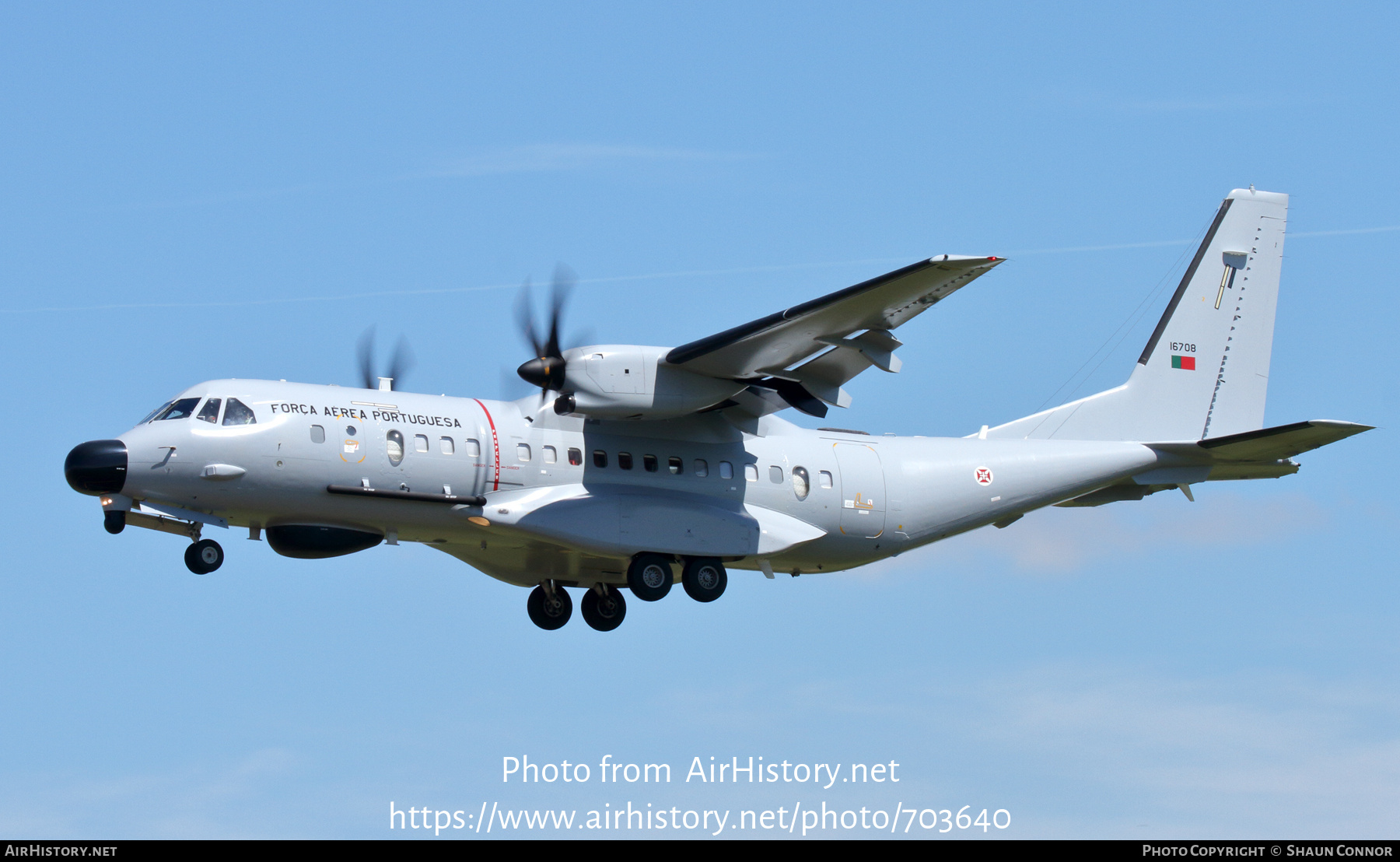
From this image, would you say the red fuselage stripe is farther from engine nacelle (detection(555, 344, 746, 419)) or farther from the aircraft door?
the aircraft door

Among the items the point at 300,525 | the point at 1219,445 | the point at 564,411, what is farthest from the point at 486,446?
the point at 1219,445

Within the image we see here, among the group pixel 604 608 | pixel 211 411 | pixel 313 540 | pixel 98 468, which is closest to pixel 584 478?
pixel 604 608

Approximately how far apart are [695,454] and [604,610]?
114 inches

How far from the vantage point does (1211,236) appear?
23.6m

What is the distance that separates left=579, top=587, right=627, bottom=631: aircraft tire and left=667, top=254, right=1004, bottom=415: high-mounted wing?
3.95 m

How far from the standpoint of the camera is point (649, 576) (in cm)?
1977

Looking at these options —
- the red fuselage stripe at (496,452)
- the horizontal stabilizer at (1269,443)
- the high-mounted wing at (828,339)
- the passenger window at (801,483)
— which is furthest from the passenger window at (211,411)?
the horizontal stabilizer at (1269,443)

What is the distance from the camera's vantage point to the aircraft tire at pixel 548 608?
850 inches

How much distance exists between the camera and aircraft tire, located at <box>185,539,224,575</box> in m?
17.7

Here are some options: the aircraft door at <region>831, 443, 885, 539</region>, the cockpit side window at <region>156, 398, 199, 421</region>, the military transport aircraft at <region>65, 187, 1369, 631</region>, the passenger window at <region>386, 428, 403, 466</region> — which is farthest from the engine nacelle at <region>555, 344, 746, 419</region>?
the cockpit side window at <region>156, 398, 199, 421</region>

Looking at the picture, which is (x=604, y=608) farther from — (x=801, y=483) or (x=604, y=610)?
(x=801, y=483)

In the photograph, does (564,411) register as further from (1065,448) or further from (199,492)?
(1065,448)
